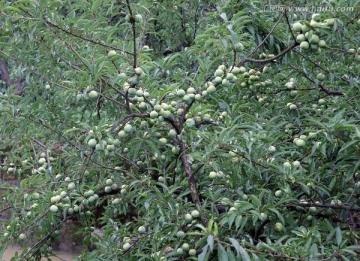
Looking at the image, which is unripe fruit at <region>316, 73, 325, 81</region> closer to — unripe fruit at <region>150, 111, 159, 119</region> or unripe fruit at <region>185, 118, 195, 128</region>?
unripe fruit at <region>185, 118, 195, 128</region>

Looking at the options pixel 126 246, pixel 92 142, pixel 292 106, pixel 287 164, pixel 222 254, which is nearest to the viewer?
pixel 222 254

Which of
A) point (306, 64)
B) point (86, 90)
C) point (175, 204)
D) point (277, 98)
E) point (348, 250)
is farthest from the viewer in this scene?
point (277, 98)

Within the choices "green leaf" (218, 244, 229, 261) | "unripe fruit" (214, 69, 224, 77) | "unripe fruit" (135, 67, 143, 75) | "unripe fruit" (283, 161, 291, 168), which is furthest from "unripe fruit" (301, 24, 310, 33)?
"green leaf" (218, 244, 229, 261)

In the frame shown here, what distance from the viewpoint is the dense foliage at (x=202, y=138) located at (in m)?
1.96

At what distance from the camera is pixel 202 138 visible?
2.09 m

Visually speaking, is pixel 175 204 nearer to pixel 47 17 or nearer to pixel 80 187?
pixel 80 187

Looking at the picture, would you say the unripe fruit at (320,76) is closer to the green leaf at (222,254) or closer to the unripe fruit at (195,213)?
the unripe fruit at (195,213)

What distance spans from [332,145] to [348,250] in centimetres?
48

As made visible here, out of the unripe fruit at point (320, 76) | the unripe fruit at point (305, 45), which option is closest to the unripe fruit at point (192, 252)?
the unripe fruit at point (305, 45)

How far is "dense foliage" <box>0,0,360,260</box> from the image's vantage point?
196cm

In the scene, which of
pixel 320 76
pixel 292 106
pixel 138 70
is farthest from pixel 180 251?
pixel 320 76

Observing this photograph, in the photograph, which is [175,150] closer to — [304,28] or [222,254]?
[222,254]

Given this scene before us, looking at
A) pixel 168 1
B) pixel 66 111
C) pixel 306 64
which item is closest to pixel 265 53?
pixel 306 64

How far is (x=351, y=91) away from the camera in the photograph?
2.45 metres
